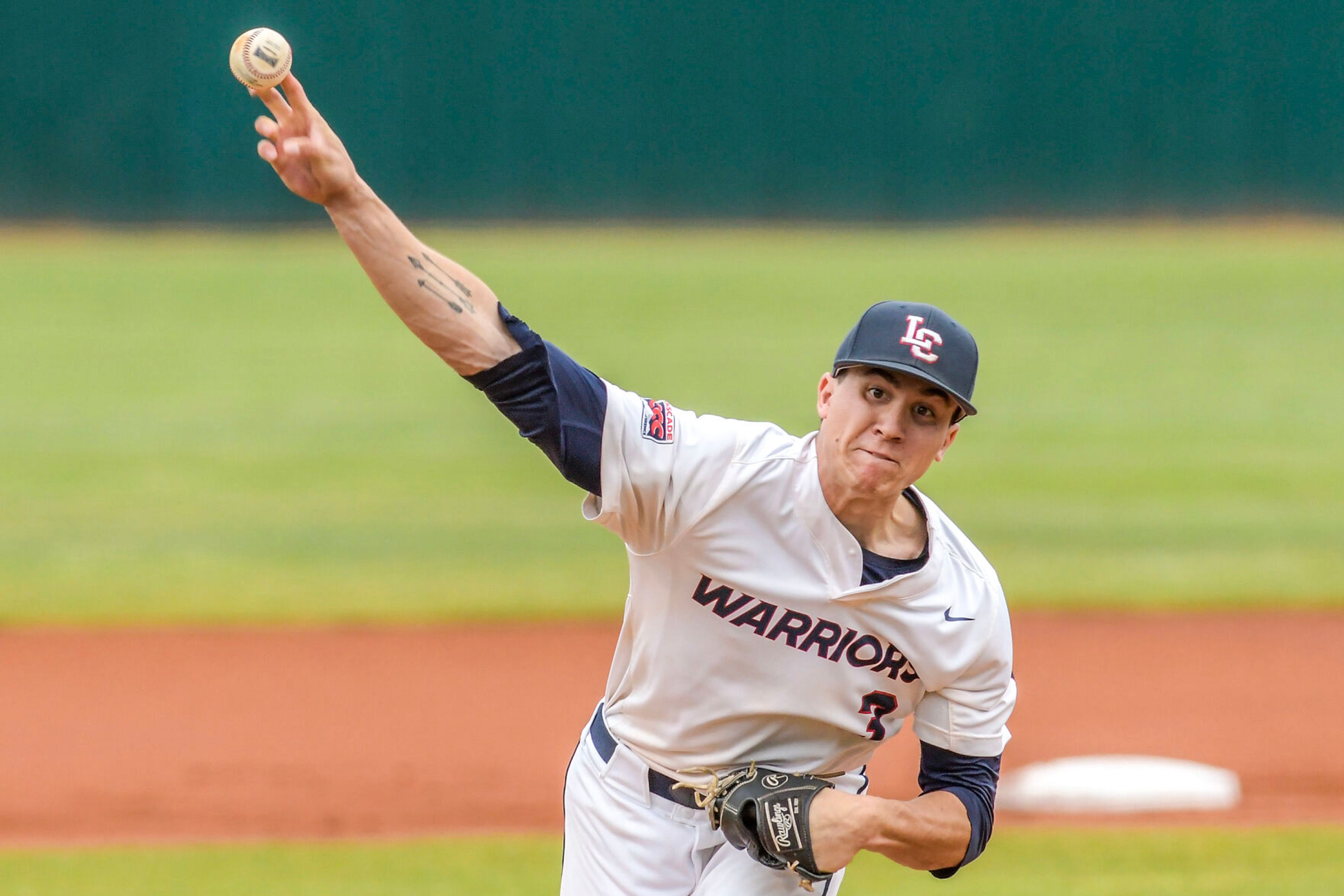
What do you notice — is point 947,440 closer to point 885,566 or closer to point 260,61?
point 885,566

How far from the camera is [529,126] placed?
22.9m

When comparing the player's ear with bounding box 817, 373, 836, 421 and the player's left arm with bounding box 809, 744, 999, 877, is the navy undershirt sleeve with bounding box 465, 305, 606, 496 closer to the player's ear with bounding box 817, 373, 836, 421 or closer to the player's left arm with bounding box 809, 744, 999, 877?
the player's ear with bounding box 817, 373, 836, 421

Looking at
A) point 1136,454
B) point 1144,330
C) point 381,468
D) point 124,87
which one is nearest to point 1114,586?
point 1136,454

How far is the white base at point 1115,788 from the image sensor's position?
18.0ft

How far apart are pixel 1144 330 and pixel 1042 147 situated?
5.91 meters

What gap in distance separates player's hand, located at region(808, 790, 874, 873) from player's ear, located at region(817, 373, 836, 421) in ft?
2.46

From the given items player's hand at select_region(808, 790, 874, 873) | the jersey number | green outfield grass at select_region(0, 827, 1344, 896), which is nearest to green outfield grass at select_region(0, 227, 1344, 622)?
green outfield grass at select_region(0, 827, 1344, 896)

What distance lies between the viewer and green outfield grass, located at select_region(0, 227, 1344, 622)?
9.12 m

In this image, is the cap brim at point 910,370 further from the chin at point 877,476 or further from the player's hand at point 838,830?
the player's hand at point 838,830

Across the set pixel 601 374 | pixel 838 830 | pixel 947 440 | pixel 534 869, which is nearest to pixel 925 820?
pixel 838 830

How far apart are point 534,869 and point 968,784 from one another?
2.18m

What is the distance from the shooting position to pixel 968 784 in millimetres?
3061

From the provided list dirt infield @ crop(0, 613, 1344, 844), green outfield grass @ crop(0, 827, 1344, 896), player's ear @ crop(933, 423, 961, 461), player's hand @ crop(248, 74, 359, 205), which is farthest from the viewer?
dirt infield @ crop(0, 613, 1344, 844)

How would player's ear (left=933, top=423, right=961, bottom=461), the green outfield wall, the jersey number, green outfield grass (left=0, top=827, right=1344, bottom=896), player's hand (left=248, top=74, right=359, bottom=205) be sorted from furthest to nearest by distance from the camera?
the green outfield wall, green outfield grass (left=0, top=827, right=1344, bottom=896), the jersey number, player's ear (left=933, top=423, right=961, bottom=461), player's hand (left=248, top=74, right=359, bottom=205)
